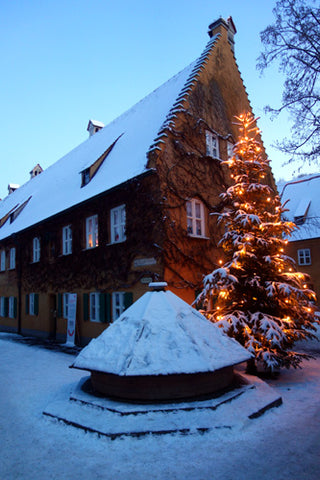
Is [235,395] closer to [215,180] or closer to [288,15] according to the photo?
[288,15]

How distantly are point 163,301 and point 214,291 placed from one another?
86.8 inches

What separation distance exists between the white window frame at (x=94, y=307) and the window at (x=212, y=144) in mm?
7822

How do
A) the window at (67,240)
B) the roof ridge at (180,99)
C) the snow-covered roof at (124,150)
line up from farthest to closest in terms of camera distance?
the window at (67,240)
the snow-covered roof at (124,150)
the roof ridge at (180,99)

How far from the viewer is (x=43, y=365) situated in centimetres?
1147

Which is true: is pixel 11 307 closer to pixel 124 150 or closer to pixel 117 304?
pixel 117 304

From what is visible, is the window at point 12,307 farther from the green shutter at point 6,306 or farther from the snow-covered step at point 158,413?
the snow-covered step at point 158,413

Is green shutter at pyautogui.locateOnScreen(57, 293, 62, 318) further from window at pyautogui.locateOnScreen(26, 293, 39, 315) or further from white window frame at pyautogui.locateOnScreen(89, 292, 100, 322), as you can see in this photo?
white window frame at pyautogui.locateOnScreen(89, 292, 100, 322)

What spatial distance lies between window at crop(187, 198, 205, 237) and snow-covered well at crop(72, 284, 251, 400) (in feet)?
19.9

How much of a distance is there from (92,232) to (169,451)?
12019mm

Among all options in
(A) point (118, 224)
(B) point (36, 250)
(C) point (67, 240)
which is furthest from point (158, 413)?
(B) point (36, 250)

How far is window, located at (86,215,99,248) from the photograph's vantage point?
1576cm

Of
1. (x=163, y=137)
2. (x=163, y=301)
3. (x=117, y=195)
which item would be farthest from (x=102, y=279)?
(x=163, y=301)

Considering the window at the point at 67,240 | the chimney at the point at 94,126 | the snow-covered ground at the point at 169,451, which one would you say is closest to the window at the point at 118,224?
the window at the point at 67,240

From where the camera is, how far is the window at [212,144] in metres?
15.4
